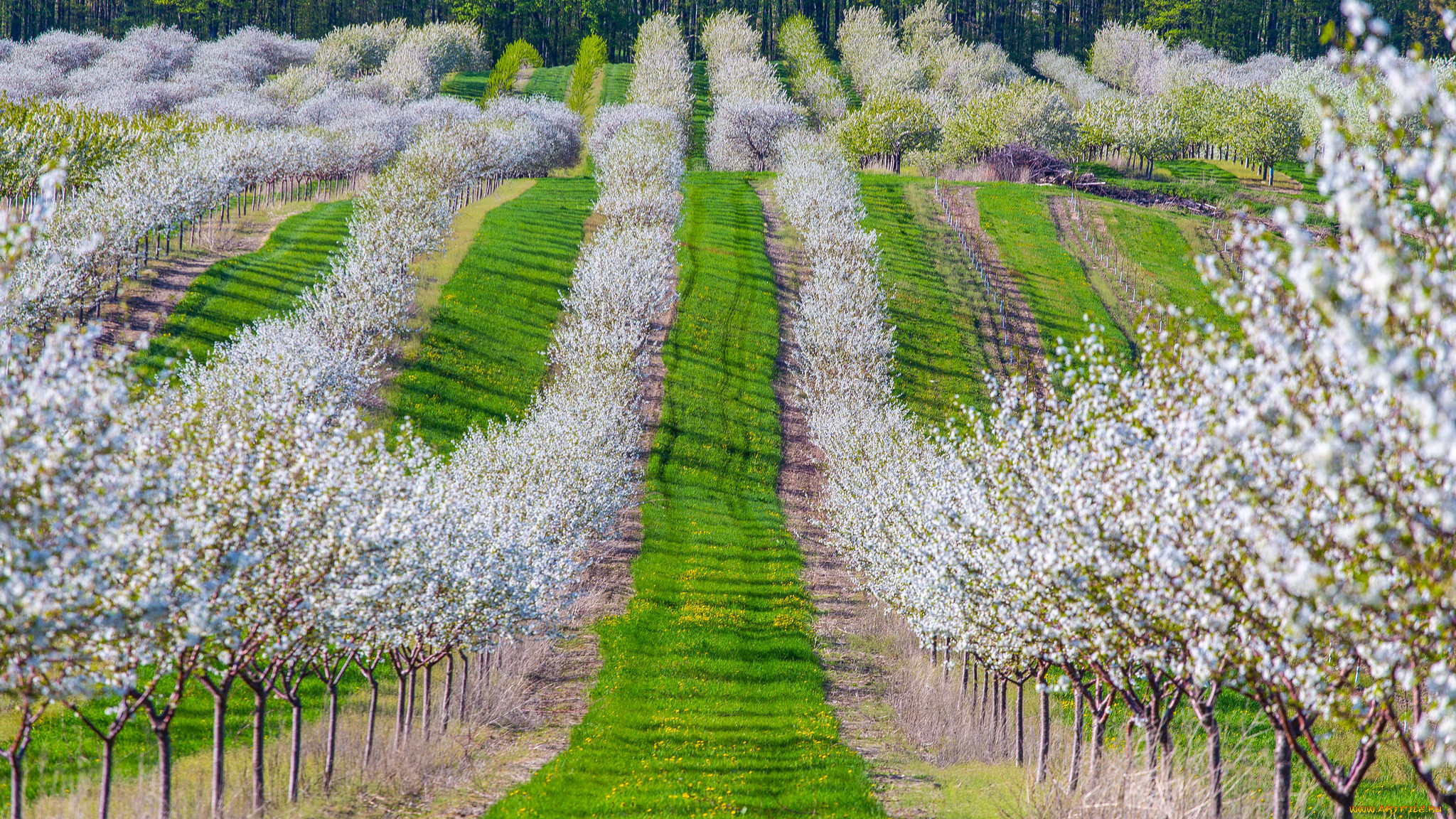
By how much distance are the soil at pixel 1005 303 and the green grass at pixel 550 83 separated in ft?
234

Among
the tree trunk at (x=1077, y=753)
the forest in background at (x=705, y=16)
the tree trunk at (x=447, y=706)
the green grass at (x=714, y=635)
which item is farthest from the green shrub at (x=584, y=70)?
the tree trunk at (x=1077, y=753)

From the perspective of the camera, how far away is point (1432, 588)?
8.10 meters

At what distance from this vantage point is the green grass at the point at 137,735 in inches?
838

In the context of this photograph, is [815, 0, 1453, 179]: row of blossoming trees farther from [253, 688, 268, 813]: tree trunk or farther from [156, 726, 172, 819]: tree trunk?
[156, 726, 172, 819]: tree trunk

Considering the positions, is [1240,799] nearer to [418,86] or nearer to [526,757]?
[526,757]

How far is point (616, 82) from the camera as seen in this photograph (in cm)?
15350

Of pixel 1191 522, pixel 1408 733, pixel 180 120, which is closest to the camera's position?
pixel 1191 522

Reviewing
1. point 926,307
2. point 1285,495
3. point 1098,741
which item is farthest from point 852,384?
point 1285,495

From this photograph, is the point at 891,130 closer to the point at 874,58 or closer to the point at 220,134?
the point at 874,58

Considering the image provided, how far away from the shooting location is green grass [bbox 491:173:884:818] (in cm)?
2381

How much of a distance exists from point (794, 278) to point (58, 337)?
7055cm

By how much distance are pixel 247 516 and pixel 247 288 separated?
171ft

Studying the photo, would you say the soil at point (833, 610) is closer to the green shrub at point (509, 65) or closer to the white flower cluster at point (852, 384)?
the white flower cluster at point (852, 384)

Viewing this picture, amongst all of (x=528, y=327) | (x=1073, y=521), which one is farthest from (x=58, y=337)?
(x=528, y=327)
